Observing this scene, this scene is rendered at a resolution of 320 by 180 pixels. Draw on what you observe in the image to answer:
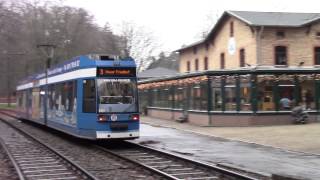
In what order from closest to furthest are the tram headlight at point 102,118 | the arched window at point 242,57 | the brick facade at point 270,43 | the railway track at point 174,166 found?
1. the railway track at point 174,166
2. the tram headlight at point 102,118
3. the brick facade at point 270,43
4. the arched window at point 242,57

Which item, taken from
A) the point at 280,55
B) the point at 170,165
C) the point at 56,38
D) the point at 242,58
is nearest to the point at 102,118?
the point at 170,165

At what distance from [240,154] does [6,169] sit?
6884 mm

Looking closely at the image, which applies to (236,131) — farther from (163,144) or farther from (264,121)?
(163,144)

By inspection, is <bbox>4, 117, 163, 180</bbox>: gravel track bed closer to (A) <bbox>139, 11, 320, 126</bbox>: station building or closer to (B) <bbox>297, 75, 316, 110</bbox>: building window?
(A) <bbox>139, 11, 320, 126</bbox>: station building

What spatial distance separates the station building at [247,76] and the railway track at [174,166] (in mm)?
12300

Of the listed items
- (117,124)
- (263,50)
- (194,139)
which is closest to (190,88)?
(263,50)

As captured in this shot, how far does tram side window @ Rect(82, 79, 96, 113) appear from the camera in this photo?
18.7 meters

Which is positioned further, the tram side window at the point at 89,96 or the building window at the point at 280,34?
the building window at the point at 280,34

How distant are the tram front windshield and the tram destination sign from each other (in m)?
0.19

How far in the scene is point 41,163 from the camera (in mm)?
15078

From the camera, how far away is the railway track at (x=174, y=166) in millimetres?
12234

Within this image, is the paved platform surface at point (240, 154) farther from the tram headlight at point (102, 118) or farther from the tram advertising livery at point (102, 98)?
the tram headlight at point (102, 118)

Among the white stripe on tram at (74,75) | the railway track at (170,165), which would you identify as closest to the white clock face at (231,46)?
the white stripe on tram at (74,75)

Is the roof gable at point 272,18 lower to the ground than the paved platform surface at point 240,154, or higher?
higher
